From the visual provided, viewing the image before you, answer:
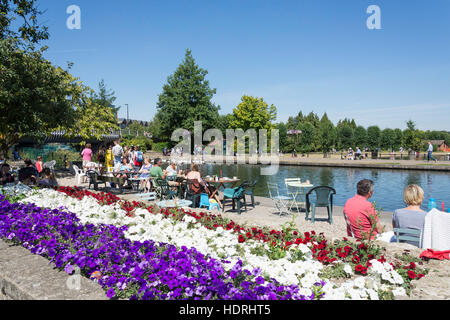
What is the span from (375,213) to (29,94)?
7.99 meters

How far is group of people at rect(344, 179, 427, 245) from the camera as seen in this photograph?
4.38 meters

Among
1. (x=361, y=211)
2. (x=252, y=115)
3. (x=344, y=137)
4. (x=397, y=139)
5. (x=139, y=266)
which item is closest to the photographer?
(x=139, y=266)

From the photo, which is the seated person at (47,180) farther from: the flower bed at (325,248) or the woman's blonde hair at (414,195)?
the woman's blonde hair at (414,195)

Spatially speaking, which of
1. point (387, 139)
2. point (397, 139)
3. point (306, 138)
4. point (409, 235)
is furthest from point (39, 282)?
point (397, 139)

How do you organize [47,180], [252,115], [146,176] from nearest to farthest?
[47,180] < [146,176] < [252,115]

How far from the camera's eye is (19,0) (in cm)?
885

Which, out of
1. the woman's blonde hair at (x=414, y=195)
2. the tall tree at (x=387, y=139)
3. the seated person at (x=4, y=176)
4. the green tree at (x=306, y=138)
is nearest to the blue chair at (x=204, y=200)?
the woman's blonde hair at (x=414, y=195)

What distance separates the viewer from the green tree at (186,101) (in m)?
46.1

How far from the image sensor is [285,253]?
366cm

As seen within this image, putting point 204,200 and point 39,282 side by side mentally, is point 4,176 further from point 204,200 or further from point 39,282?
point 39,282
